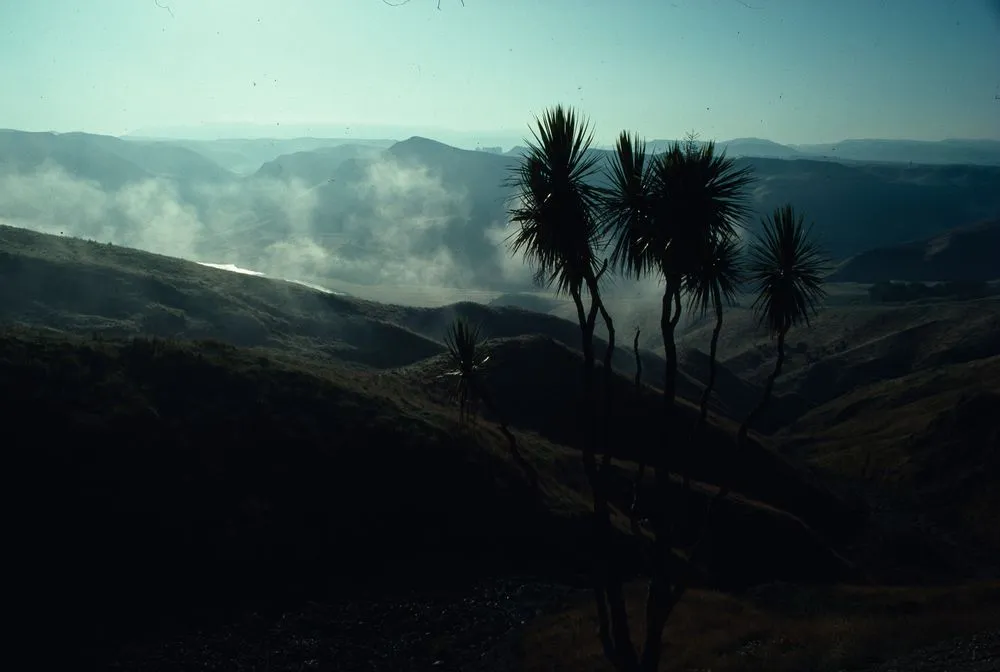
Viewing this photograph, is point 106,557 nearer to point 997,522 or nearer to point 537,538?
point 537,538

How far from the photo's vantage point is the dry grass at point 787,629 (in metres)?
17.2

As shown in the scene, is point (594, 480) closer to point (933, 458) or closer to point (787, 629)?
point (787, 629)

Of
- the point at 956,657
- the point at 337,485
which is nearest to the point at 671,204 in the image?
the point at 956,657

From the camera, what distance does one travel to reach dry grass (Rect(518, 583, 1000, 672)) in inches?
676

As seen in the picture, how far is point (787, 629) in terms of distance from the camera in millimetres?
Answer: 19578

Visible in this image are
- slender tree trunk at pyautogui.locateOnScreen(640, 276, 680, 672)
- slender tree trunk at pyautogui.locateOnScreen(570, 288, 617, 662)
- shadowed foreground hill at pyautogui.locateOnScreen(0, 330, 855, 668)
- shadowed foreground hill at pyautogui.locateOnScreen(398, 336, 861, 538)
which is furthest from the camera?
shadowed foreground hill at pyautogui.locateOnScreen(398, 336, 861, 538)

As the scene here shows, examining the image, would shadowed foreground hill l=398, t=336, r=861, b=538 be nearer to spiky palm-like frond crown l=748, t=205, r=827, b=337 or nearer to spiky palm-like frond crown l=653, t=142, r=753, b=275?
spiky palm-like frond crown l=748, t=205, r=827, b=337

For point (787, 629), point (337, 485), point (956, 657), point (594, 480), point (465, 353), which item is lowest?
point (787, 629)

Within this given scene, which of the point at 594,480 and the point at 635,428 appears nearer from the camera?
the point at 594,480

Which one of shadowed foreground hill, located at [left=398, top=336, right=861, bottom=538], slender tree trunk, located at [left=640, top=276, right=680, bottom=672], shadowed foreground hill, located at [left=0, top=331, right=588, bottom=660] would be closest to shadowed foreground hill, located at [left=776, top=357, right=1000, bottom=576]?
shadowed foreground hill, located at [left=398, top=336, right=861, bottom=538]

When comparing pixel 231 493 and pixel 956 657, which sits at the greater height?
pixel 956 657

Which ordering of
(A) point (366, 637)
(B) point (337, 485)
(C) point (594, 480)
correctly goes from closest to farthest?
(C) point (594, 480), (A) point (366, 637), (B) point (337, 485)

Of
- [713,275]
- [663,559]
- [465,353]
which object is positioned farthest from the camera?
[465,353]

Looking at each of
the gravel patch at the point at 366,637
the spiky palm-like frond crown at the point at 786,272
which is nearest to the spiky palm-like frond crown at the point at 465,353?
the spiky palm-like frond crown at the point at 786,272
